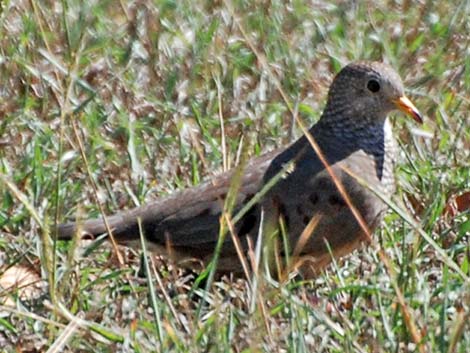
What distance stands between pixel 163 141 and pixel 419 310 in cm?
218

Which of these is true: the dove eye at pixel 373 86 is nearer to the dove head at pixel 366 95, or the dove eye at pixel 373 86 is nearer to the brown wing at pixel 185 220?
the dove head at pixel 366 95

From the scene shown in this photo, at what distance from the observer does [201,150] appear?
679cm

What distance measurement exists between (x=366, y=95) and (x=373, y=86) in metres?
0.05

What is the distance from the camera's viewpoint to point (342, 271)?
19.3 feet

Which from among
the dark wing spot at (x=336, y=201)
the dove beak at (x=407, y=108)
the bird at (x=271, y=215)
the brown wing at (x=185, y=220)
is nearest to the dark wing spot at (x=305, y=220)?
the bird at (x=271, y=215)

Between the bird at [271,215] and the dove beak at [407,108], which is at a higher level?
the dove beak at [407,108]

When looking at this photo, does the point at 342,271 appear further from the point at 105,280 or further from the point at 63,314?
the point at 63,314

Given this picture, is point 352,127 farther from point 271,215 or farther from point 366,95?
point 271,215

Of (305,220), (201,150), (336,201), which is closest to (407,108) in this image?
(336,201)

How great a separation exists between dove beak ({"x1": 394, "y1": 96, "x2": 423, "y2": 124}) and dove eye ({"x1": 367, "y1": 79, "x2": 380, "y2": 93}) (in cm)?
9

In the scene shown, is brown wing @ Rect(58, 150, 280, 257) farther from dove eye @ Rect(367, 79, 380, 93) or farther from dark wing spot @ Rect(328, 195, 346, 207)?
dove eye @ Rect(367, 79, 380, 93)

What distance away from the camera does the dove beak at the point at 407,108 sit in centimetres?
620

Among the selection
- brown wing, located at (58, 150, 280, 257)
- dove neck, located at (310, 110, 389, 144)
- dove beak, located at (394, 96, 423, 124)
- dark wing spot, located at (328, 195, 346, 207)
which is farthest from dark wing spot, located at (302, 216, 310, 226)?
dove beak, located at (394, 96, 423, 124)

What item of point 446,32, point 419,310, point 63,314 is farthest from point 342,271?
point 446,32
